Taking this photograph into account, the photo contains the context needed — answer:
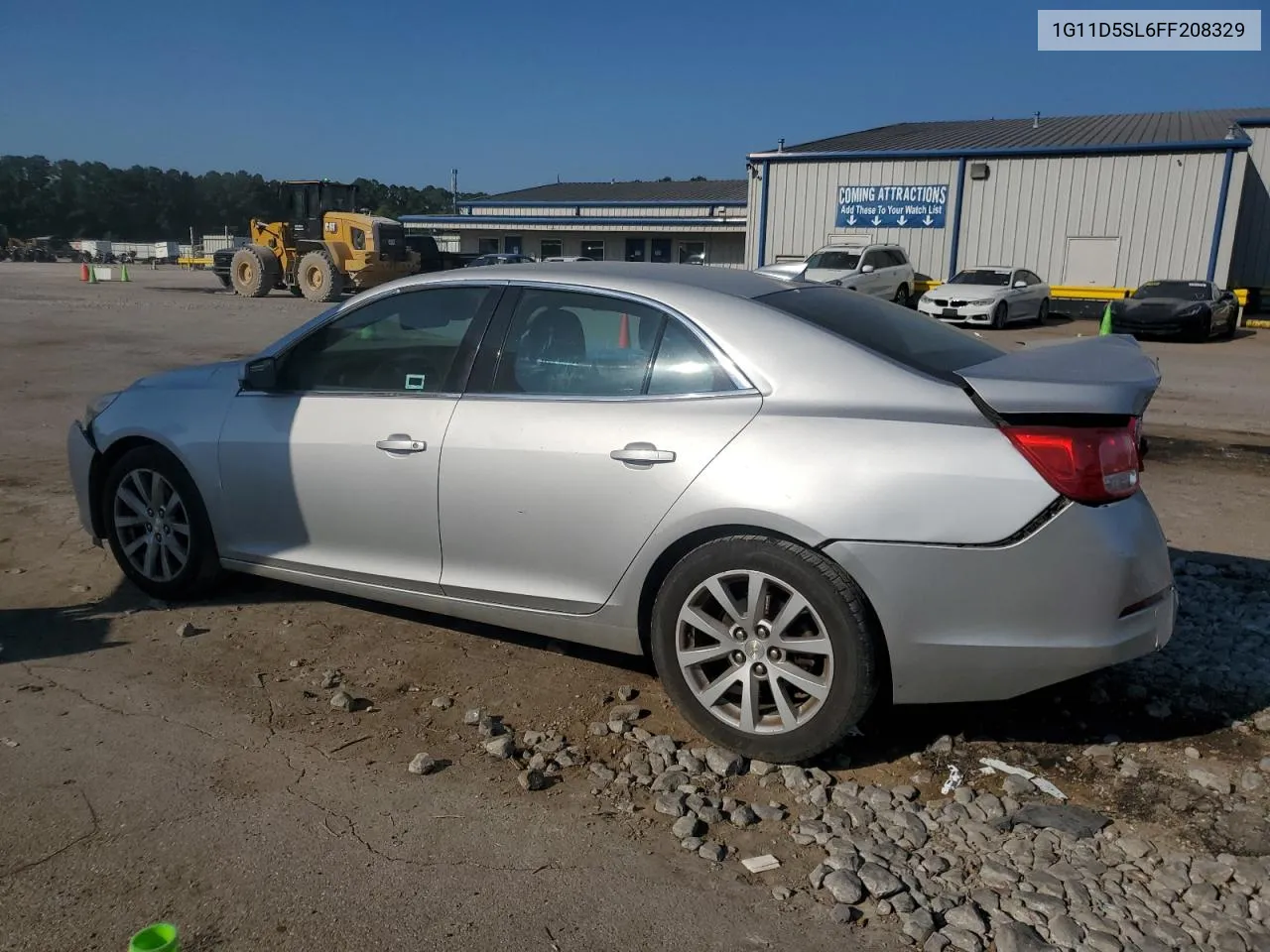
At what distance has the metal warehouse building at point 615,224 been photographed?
144 ft

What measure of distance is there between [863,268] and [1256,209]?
12.9m

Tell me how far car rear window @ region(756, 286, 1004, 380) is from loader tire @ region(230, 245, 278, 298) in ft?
93.1

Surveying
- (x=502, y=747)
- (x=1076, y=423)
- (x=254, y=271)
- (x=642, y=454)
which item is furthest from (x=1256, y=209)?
(x=502, y=747)

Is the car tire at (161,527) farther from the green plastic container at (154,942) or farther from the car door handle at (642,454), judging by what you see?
the green plastic container at (154,942)

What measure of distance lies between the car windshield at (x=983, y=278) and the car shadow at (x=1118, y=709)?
22.0m

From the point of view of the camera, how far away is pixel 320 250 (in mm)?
28547

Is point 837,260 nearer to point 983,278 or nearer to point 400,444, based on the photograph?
point 983,278

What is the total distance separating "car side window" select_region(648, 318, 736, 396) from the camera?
11.2ft

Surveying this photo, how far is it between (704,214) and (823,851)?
4311 cm

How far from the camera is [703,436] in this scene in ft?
10.8

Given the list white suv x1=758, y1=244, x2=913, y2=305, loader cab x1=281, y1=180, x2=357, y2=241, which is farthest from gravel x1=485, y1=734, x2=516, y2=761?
loader cab x1=281, y1=180, x2=357, y2=241

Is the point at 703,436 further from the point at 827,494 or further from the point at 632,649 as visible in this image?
the point at 632,649

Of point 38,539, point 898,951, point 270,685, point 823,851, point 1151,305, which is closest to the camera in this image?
point 898,951

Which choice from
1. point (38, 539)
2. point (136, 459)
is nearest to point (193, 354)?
point (38, 539)
